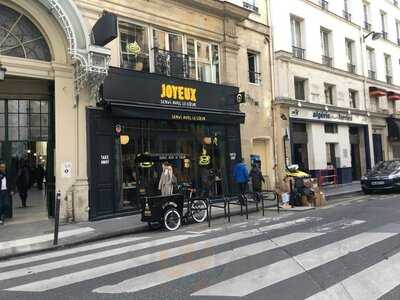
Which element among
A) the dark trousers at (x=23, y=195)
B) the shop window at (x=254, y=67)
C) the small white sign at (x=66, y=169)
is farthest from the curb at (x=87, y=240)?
the shop window at (x=254, y=67)

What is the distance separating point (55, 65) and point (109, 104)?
1.85m

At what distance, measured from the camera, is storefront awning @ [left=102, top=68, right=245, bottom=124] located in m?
13.9

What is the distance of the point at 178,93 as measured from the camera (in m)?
15.9

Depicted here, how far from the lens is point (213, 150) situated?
17344 millimetres

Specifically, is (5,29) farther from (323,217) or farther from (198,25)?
(323,217)

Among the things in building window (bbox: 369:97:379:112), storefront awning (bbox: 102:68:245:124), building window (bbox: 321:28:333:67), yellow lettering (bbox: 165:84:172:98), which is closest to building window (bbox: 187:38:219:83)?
storefront awning (bbox: 102:68:245:124)

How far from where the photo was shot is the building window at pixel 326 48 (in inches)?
960

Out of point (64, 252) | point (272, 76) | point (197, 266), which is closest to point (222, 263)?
point (197, 266)

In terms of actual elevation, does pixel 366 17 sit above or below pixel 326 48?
above

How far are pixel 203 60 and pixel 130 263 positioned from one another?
1148 cm

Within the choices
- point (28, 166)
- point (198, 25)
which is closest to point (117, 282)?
point (28, 166)

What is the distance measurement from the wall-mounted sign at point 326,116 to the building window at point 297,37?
9.15 ft

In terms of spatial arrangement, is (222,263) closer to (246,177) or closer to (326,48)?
(246,177)

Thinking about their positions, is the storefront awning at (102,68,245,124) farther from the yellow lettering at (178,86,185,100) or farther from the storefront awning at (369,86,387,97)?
the storefront awning at (369,86,387,97)
